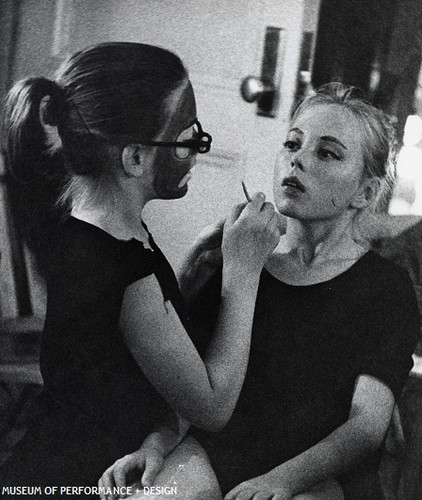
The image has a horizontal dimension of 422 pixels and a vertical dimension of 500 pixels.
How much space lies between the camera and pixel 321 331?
1.15 m

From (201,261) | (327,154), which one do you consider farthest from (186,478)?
(327,154)

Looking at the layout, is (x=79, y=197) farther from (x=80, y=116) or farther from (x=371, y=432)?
(x=371, y=432)

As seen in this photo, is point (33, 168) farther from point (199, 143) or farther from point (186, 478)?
point (186, 478)

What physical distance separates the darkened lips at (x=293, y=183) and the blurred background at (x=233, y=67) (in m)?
0.03

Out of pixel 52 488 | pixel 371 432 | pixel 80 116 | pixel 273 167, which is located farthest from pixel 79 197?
pixel 371 432

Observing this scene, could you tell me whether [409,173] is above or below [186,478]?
above

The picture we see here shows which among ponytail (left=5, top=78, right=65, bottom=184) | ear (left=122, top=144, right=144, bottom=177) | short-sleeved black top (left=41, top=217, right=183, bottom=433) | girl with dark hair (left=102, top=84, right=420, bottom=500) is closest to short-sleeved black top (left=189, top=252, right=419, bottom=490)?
girl with dark hair (left=102, top=84, right=420, bottom=500)

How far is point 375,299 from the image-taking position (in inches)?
45.6

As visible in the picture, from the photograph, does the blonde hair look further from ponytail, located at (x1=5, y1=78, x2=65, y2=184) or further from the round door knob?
ponytail, located at (x1=5, y1=78, x2=65, y2=184)

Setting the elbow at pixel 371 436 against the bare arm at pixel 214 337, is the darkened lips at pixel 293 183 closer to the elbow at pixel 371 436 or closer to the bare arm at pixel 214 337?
the bare arm at pixel 214 337

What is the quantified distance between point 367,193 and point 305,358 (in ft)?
0.93

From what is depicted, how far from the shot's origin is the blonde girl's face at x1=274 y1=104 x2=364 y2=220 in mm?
1151

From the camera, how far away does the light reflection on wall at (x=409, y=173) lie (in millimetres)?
1182

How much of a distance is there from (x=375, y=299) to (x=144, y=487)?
479 mm
